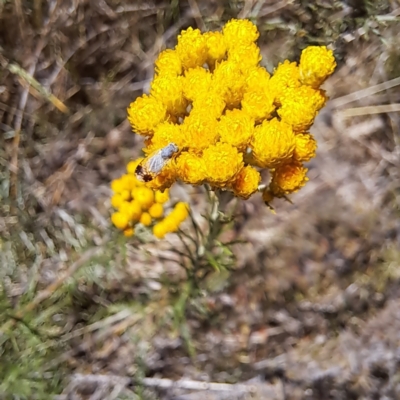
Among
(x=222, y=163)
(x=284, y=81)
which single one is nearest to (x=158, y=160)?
(x=222, y=163)

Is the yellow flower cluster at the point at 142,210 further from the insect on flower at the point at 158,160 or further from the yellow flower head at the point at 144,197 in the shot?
the insect on flower at the point at 158,160

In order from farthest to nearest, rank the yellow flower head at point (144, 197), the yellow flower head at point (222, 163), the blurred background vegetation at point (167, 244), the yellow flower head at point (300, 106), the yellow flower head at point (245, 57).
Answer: the blurred background vegetation at point (167, 244)
the yellow flower head at point (144, 197)
the yellow flower head at point (245, 57)
the yellow flower head at point (300, 106)
the yellow flower head at point (222, 163)

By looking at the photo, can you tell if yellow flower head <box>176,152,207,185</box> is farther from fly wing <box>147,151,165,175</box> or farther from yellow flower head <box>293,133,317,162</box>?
yellow flower head <box>293,133,317,162</box>

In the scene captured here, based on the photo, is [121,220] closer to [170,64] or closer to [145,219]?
[145,219]

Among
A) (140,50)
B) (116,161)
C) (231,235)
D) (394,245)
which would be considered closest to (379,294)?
(394,245)

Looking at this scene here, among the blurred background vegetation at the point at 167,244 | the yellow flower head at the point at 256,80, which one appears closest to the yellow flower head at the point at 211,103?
the yellow flower head at the point at 256,80
